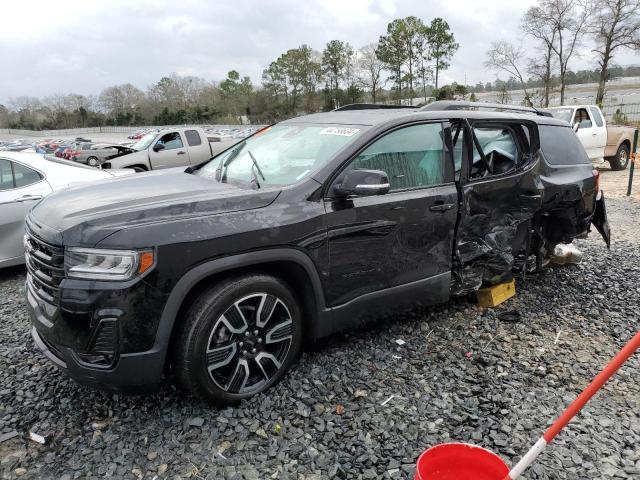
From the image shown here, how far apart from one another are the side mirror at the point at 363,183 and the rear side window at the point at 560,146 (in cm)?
234

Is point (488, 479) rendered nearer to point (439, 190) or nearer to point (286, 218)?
point (286, 218)

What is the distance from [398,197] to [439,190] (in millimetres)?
406

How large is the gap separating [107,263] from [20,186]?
389 cm

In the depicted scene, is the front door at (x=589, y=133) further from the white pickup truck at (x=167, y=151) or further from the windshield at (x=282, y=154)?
the windshield at (x=282, y=154)

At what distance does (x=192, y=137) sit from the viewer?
1416 cm

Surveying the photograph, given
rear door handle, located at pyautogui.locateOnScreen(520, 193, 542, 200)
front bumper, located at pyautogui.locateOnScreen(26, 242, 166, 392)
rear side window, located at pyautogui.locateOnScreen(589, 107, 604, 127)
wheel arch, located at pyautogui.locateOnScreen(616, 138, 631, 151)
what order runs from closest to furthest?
1. front bumper, located at pyautogui.locateOnScreen(26, 242, 166, 392)
2. rear door handle, located at pyautogui.locateOnScreen(520, 193, 542, 200)
3. rear side window, located at pyautogui.locateOnScreen(589, 107, 604, 127)
4. wheel arch, located at pyautogui.locateOnScreen(616, 138, 631, 151)

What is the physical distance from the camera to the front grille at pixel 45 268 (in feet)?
8.14

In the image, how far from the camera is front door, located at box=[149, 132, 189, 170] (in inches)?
519

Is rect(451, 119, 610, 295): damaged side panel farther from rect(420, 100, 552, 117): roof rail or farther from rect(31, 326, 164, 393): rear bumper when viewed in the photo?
rect(31, 326, 164, 393): rear bumper

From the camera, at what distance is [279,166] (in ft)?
11.0

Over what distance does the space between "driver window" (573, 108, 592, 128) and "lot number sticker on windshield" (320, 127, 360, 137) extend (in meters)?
12.0

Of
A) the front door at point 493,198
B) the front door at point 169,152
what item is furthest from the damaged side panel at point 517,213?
the front door at point 169,152

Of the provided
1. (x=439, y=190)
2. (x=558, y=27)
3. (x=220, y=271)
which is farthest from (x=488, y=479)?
(x=558, y=27)

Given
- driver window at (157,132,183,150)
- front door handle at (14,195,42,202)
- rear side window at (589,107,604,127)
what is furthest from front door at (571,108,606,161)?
front door handle at (14,195,42,202)
